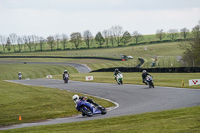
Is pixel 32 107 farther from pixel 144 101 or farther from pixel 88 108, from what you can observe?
pixel 144 101

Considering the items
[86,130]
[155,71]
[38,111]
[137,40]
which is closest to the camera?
[86,130]

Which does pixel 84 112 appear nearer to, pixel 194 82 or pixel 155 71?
pixel 194 82

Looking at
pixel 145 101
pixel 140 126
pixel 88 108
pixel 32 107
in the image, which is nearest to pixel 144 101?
pixel 145 101

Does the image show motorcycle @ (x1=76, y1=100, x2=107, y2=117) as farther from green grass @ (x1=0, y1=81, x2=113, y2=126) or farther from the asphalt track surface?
green grass @ (x1=0, y1=81, x2=113, y2=126)

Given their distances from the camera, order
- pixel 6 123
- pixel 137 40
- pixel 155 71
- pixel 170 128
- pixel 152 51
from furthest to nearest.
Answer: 1. pixel 137 40
2. pixel 152 51
3. pixel 155 71
4. pixel 6 123
5. pixel 170 128

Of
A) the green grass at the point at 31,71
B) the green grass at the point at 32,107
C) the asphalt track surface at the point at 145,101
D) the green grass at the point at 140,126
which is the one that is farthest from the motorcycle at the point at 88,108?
the green grass at the point at 31,71

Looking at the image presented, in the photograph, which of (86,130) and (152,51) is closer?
(86,130)

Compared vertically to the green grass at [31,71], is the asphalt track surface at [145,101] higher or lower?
higher

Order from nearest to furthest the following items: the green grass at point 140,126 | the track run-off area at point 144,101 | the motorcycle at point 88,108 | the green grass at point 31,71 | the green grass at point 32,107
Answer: the green grass at point 140,126
the track run-off area at point 144,101
the motorcycle at point 88,108
the green grass at point 32,107
the green grass at point 31,71

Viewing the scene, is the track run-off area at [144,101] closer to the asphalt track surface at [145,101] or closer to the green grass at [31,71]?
the asphalt track surface at [145,101]

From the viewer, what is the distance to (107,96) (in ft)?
85.7

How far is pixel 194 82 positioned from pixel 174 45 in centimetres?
10866

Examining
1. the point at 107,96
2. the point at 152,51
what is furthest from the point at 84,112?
the point at 152,51

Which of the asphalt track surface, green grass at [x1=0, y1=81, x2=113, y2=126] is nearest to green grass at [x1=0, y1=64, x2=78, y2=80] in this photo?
the asphalt track surface
